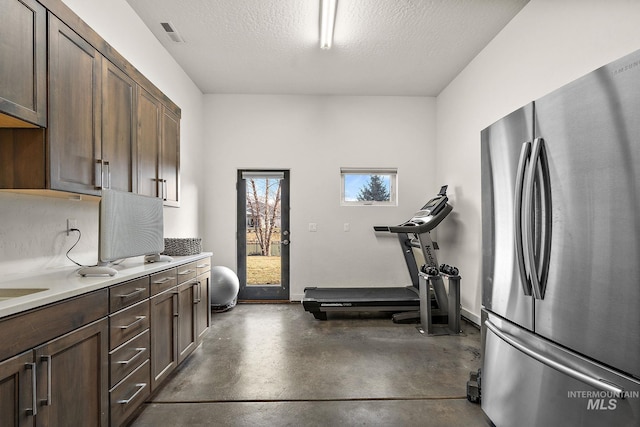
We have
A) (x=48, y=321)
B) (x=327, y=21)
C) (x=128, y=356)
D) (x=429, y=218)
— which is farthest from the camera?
(x=429, y=218)

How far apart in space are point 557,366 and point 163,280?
7.54 feet

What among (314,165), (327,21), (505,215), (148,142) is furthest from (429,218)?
(148,142)

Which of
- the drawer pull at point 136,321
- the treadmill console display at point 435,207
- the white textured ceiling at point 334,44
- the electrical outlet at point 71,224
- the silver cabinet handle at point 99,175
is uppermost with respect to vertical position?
the white textured ceiling at point 334,44

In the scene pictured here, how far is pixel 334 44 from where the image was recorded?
342 centimetres

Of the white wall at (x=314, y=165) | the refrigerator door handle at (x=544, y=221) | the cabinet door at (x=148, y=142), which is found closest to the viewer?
the refrigerator door handle at (x=544, y=221)

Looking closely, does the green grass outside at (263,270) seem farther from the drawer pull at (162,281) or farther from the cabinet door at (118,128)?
the cabinet door at (118,128)

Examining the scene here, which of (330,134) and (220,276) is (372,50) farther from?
(220,276)

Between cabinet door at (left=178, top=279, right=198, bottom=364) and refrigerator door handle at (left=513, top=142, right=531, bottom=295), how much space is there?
2.33 m

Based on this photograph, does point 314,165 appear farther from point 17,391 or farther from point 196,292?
point 17,391

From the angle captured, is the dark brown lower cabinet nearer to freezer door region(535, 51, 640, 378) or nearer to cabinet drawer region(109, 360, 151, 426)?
cabinet drawer region(109, 360, 151, 426)

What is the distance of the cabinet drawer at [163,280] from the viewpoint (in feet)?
6.91

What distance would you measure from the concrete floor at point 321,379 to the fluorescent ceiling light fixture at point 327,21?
3085 millimetres

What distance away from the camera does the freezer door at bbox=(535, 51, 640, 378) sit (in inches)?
42.1

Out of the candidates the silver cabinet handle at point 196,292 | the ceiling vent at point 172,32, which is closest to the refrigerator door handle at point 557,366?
the silver cabinet handle at point 196,292
